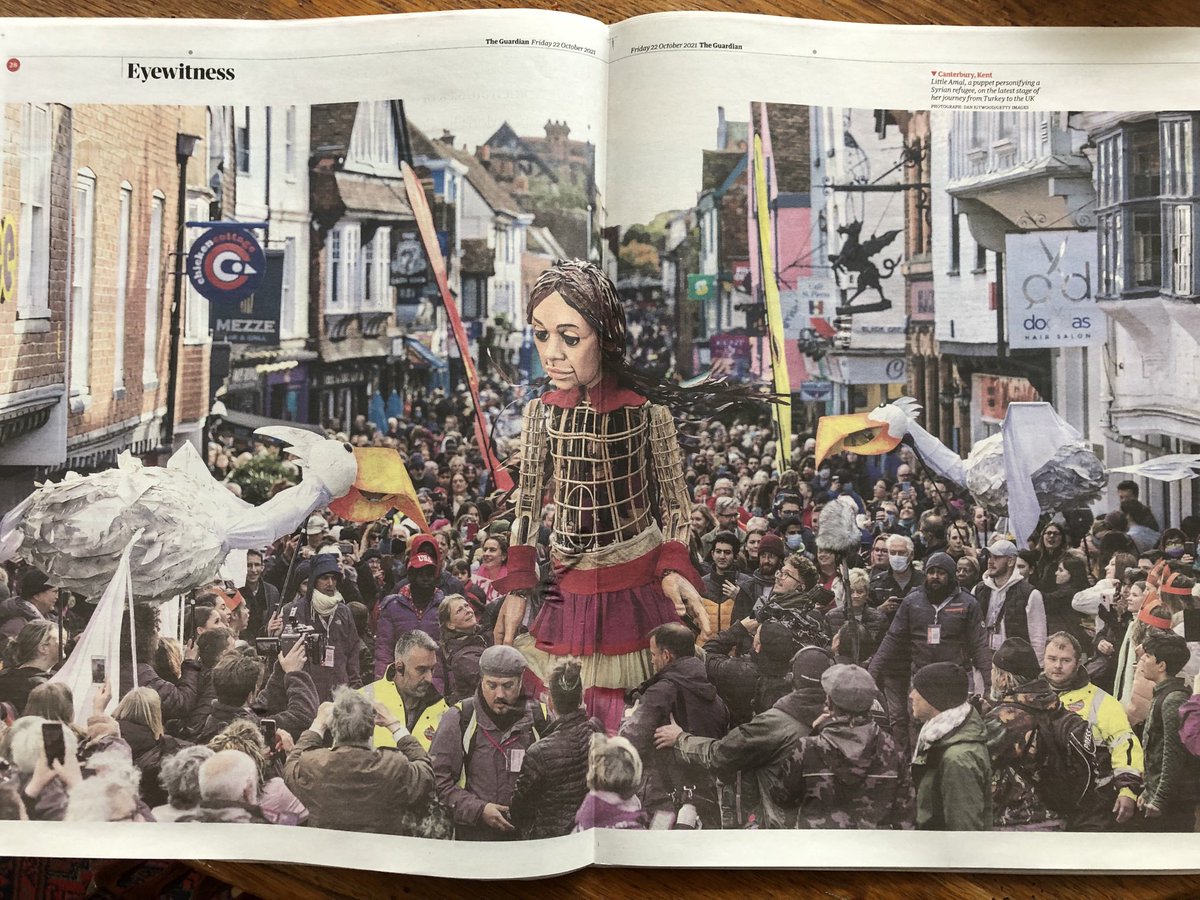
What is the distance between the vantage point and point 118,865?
98cm

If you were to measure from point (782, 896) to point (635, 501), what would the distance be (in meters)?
0.49

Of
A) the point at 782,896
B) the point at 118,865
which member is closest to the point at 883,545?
the point at 782,896

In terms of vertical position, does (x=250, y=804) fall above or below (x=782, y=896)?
above

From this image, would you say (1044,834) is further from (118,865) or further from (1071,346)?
(118,865)

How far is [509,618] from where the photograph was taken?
1.00 meters

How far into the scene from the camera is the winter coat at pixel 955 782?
99cm

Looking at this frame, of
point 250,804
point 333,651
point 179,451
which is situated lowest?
point 250,804

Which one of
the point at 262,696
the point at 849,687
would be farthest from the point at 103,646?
the point at 849,687

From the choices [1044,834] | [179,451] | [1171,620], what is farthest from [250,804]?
[1171,620]

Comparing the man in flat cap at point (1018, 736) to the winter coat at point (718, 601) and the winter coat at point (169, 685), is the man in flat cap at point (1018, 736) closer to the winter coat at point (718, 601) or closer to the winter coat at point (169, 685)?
the winter coat at point (718, 601)

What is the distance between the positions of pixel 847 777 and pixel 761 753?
4.2 inches

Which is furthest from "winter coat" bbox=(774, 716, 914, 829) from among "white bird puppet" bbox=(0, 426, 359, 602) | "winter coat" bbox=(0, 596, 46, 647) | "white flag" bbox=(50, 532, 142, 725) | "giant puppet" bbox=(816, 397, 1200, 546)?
"winter coat" bbox=(0, 596, 46, 647)

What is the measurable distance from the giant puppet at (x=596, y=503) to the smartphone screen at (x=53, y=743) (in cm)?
53

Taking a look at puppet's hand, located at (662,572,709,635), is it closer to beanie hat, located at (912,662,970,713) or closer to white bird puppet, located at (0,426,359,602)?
beanie hat, located at (912,662,970,713)
